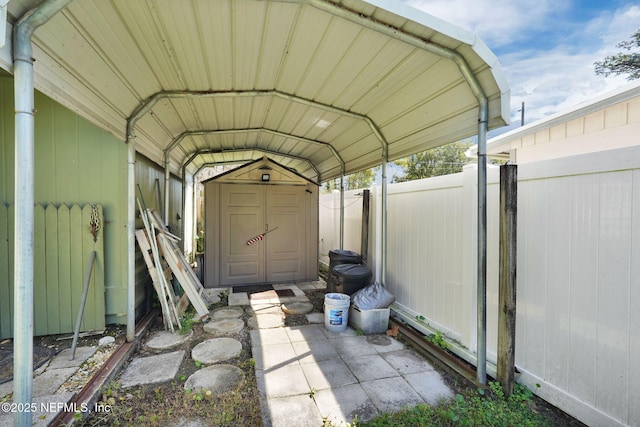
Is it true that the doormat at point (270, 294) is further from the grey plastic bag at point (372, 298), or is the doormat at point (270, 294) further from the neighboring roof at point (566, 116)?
the neighboring roof at point (566, 116)

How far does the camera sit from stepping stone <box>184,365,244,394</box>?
2348 millimetres

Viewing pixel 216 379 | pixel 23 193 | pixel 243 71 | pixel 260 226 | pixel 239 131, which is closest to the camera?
pixel 23 193


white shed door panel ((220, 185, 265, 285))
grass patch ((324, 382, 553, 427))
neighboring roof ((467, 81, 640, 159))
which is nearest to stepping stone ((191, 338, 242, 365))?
grass patch ((324, 382, 553, 427))

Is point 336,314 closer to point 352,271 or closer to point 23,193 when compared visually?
point 352,271

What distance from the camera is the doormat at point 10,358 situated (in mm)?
2242

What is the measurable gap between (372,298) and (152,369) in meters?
2.44

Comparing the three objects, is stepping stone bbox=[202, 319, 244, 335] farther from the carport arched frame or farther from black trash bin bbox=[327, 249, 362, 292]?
black trash bin bbox=[327, 249, 362, 292]

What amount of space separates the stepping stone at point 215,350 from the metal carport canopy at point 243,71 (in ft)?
2.52

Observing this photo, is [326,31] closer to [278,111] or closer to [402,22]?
[402,22]

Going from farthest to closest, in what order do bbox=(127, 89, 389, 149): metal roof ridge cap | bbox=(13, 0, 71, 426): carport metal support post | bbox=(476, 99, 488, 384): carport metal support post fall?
bbox=(127, 89, 389, 149): metal roof ridge cap < bbox=(476, 99, 488, 384): carport metal support post < bbox=(13, 0, 71, 426): carport metal support post

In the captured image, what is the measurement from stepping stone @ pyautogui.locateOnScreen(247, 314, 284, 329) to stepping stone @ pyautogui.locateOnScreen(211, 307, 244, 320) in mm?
315

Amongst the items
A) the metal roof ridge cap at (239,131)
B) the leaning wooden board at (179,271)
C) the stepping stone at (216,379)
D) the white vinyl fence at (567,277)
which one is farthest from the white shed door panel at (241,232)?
the white vinyl fence at (567,277)

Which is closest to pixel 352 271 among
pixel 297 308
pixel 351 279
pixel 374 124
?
pixel 351 279

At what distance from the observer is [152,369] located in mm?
2588
